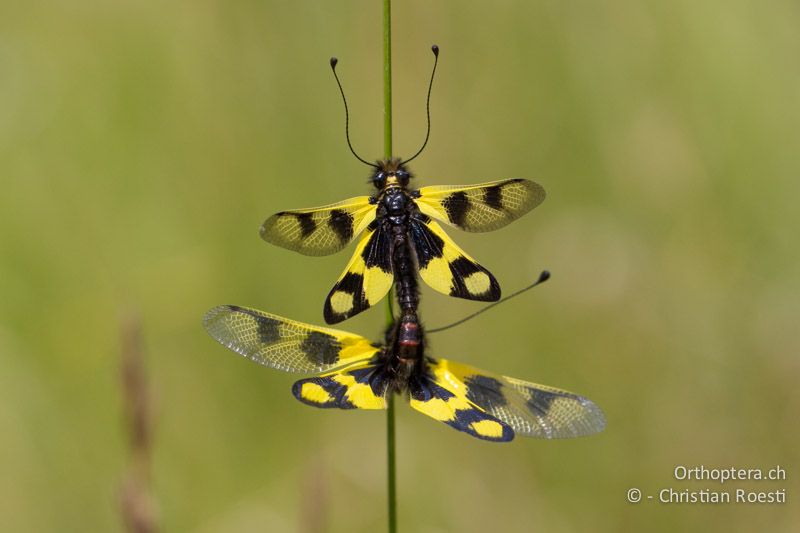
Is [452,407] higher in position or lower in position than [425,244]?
lower

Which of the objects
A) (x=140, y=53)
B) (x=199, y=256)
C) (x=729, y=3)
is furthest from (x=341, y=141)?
(x=729, y=3)

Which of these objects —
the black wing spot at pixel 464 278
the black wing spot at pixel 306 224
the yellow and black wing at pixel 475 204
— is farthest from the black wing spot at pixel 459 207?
the black wing spot at pixel 306 224

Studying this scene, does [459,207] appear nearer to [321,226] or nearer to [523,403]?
[321,226]

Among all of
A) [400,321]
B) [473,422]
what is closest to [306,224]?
[400,321]

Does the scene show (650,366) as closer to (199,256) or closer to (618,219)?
(618,219)

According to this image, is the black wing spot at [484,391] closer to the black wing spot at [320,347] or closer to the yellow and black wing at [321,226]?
the black wing spot at [320,347]

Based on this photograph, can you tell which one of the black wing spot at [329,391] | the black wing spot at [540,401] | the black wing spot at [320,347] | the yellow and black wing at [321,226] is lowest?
the black wing spot at [540,401]

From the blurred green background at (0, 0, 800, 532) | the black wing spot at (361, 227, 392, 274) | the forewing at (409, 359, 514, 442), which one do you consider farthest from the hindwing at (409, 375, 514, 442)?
the blurred green background at (0, 0, 800, 532)

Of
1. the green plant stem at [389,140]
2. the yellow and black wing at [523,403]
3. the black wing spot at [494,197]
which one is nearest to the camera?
the green plant stem at [389,140]
